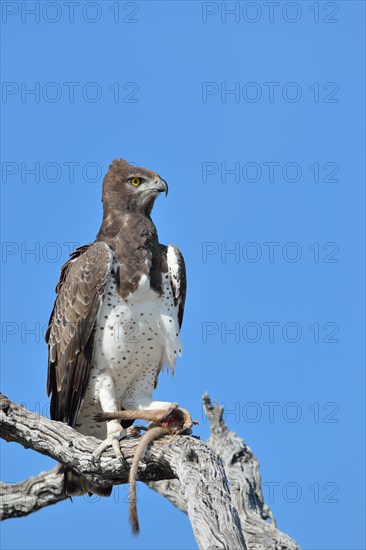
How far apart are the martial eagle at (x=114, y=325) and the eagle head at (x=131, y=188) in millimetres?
76

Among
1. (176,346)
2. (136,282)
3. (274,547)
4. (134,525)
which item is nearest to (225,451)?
(274,547)

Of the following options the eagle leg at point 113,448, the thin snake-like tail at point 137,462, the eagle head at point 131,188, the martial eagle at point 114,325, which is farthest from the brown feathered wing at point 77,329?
the thin snake-like tail at point 137,462

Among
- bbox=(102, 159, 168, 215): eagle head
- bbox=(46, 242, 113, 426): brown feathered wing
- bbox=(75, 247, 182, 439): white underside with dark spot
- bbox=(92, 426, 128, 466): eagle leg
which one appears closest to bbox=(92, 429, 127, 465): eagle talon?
bbox=(92, 426, 128, 466): eagle leg

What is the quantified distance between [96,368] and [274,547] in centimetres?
282

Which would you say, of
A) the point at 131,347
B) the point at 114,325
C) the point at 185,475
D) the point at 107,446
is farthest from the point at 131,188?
the point at 185,475

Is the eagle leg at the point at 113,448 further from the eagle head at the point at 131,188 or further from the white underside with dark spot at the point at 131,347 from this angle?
the eagle head at the point at 131,188

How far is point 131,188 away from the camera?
10.1 meters

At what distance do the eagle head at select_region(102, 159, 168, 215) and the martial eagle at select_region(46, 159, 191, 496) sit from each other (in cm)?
8

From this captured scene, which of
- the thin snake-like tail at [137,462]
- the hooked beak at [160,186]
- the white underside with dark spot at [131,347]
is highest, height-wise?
the hooked beak at [160,186]

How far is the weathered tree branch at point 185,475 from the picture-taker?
6695mm

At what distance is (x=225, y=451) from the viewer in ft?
38.0

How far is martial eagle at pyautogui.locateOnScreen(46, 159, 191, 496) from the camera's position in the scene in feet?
30.5

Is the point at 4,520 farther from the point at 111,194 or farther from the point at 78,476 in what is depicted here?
the point at 111,194

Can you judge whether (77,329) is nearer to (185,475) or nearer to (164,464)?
(164,464)
